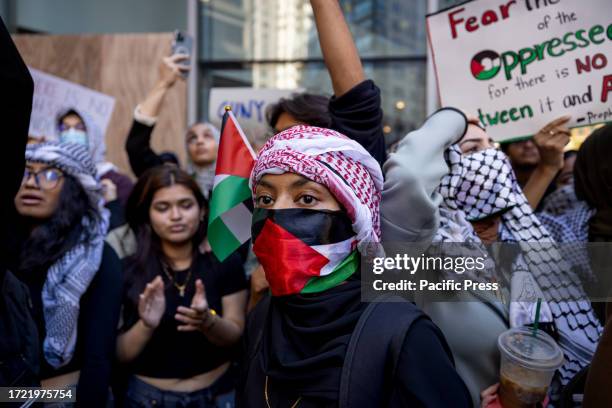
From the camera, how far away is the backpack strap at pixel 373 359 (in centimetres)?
122

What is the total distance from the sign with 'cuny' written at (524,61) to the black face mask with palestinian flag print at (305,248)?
1182mm

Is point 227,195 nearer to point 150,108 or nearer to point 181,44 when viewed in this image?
point 150,108

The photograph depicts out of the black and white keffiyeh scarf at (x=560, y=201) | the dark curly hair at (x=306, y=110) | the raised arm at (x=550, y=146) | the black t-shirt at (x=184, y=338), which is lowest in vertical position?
the black t-shirt at (x=184, y=338)

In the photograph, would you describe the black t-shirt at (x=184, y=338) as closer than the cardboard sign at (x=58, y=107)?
Yes

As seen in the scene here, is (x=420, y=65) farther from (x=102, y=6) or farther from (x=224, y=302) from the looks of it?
(x=224, y=302)

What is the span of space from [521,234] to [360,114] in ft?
2.32

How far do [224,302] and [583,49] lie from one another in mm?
1941

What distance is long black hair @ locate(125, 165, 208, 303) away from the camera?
7.95 feet

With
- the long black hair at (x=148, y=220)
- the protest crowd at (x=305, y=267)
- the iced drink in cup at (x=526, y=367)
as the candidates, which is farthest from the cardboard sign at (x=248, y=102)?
the iced drink in cup at (x=526, y=367)

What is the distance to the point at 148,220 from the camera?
260 centimetres

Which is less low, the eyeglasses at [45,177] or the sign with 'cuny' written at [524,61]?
the sign with 'cuny' written at [524,61]

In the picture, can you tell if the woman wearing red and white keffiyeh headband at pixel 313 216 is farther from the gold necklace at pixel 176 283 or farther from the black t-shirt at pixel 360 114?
the gold necklace at pixel 176 283

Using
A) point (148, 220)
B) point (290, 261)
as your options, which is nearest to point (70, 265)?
point (148, 220)

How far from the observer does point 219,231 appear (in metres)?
1.86
